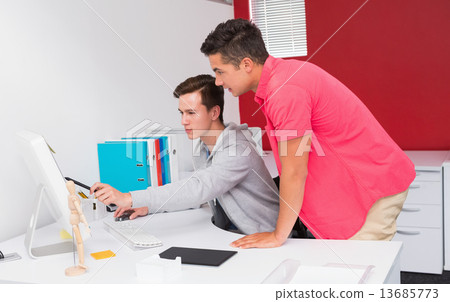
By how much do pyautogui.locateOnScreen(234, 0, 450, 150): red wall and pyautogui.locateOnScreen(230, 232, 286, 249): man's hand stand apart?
2.26 m

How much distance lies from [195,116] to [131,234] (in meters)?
0.58

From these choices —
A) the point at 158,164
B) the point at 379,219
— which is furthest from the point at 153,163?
the point at 379,219

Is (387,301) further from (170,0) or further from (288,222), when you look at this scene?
(170,0)

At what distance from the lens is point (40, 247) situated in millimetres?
1902

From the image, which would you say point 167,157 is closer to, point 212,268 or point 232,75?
point 232,75

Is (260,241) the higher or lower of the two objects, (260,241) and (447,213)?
the higher

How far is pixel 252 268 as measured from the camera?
154 cm

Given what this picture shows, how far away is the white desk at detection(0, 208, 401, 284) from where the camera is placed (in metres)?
1.51

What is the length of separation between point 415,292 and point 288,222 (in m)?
0.47

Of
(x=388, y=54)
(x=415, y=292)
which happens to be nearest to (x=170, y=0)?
(x=388, y=54)

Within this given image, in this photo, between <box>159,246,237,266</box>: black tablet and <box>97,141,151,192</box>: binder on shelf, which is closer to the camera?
<box>159,246,237,266</box>: black tablet

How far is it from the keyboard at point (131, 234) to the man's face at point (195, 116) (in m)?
0.48

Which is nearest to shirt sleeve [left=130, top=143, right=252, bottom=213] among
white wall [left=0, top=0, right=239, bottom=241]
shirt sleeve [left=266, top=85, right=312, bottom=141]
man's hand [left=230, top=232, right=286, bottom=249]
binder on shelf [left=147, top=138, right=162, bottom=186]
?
man's hand [left=230, top=232, right=286, bottom=249]

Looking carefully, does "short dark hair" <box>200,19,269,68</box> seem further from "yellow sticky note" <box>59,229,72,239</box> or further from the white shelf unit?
the white shelf unit
